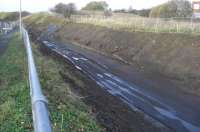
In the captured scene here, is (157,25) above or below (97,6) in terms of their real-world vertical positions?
below

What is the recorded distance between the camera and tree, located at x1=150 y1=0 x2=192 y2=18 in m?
57.7

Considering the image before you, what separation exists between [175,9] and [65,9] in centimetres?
4503

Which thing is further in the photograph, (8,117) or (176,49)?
(176,49)

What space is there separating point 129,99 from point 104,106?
227cm

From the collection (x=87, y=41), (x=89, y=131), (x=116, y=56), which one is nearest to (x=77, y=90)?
(x=89, y=131)

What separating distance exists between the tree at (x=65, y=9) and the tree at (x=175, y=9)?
31.1m

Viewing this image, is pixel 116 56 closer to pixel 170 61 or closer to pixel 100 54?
pixel 100 54

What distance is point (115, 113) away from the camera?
568 inches

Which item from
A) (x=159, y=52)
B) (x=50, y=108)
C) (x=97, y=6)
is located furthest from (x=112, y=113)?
(x=97, y=6)

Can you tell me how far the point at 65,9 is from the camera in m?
102

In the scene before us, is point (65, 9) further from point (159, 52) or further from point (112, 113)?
point (112, 113)

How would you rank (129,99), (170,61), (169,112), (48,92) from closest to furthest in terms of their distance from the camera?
(48,92) → (169,112) → (129,99) → (170,61)

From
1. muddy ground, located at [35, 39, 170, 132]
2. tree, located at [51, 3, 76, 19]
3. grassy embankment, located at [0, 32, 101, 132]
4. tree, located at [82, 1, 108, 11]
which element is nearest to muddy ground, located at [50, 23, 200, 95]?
muddy ground, located at [35, 39, 170, 132]

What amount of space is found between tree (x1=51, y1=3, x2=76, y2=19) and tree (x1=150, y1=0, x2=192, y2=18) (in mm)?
31122
